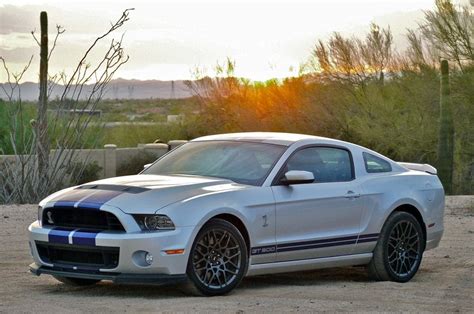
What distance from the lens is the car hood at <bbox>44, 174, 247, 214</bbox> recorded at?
9.58 meters

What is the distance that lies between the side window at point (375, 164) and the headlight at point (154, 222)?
2.80 m

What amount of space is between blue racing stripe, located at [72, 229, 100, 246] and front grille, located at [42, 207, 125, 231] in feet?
0.21

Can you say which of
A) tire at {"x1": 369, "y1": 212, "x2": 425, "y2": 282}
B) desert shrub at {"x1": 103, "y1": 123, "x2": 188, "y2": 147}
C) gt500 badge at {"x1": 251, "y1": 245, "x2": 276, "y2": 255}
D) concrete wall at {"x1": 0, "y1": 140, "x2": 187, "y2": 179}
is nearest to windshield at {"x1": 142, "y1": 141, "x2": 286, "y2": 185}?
gt500 badge at {"x1": 251, "y1": 245, "x2": 276, "y2": 255}

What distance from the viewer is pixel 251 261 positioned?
10.1 metres

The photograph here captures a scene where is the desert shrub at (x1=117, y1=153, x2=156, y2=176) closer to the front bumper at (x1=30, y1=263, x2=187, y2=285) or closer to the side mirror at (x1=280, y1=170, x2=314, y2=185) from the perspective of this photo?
the side mirror at (x1=280, y1=170, x2=314, y2=185)

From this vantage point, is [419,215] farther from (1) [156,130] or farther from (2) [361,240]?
(1) [156,130]

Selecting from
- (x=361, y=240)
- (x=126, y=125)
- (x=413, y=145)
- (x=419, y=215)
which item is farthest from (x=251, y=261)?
(x=126, y=125)

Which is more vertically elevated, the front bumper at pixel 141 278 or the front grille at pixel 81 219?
the front grille at pixel 81 219

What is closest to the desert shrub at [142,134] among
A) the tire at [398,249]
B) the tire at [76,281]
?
the tire at [398,249]

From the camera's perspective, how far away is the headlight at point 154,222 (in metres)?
9.51

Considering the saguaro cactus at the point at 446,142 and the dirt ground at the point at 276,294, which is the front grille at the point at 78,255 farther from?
the saguaro cactus at the point at 446,142

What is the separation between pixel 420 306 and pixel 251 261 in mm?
1554

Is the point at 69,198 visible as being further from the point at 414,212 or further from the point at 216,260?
the point at 414,212

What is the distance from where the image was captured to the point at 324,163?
11117mm
